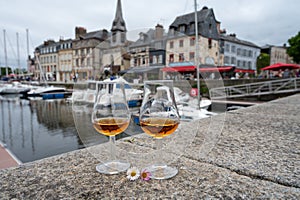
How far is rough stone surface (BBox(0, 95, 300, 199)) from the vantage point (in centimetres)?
62

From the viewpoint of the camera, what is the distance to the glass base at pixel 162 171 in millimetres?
719

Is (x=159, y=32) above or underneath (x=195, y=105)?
above

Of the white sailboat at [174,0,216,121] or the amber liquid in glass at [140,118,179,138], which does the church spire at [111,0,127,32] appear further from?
the amber liquid in glass at [140,118,179,138]

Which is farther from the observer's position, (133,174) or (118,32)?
(118,32)

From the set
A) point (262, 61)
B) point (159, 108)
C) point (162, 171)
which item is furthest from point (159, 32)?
point (262, 61)

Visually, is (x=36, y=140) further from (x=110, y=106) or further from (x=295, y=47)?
(x=295, y=47)

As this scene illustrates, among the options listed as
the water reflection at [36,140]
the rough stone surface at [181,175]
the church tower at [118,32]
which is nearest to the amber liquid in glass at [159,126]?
the rough stone surface at [181,175]

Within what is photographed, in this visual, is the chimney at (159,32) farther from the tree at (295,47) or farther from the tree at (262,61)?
the tree at (262,61)

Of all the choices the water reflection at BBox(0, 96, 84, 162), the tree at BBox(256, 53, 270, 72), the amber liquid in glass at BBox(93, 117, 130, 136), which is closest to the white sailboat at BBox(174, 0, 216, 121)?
the amber liquid in glass at BBox(93, 117, 130, 136)

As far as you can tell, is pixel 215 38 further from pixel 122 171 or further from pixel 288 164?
pixel 122 171

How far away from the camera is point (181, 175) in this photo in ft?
2.43

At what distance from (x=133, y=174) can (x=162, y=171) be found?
0.37ft

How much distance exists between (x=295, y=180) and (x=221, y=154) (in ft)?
1.05

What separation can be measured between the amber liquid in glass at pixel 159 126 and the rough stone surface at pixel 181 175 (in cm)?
13
